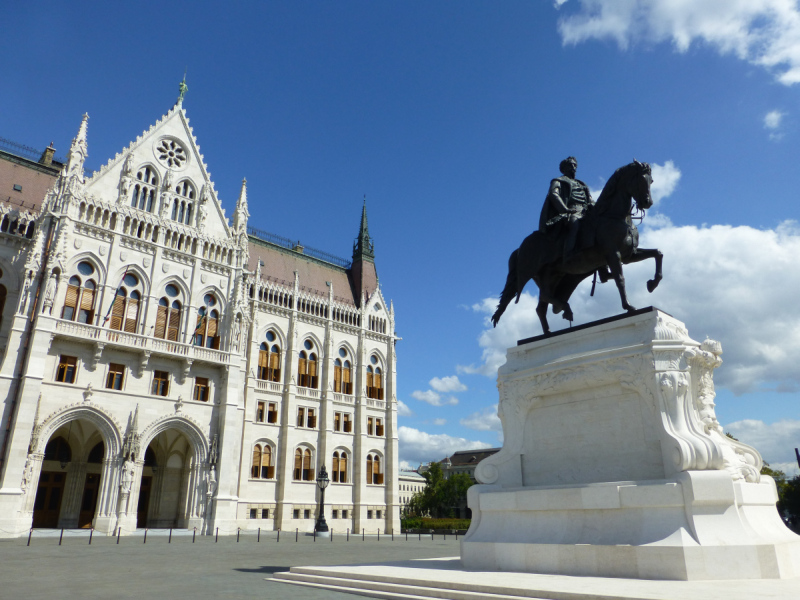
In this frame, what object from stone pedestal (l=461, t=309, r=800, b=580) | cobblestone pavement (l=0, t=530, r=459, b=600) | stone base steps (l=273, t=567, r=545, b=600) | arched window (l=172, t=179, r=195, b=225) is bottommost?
cobblestone pavement (l=0, t=530, r=459, b=600)

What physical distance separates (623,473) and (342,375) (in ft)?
141

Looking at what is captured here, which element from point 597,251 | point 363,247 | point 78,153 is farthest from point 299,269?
point 597,251

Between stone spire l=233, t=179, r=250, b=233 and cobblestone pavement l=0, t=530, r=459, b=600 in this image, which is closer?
cobblestone pavement l=0, t=530, r=459, b=600

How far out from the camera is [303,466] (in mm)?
46719

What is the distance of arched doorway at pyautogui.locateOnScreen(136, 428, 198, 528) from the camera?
119 ft

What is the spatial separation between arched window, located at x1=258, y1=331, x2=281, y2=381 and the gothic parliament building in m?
0.12

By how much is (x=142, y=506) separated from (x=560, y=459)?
35.1 metres

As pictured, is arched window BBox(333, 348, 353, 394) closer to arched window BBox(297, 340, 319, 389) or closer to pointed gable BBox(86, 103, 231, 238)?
arched window BBox(297, 340, 319, 389)

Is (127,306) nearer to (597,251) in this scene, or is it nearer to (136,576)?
(136,576)

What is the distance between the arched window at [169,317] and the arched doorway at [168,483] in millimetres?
6416

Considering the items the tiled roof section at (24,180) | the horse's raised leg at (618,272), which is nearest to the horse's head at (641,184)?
the horse's raised leg at (618,272)

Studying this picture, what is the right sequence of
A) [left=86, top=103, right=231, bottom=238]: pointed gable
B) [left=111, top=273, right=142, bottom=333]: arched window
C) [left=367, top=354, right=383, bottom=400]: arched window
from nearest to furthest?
[left=111, top=273, right=142, bottom=333]: arched window
[left=86, top=103, right=231, bottom=238]: pointed gable
[left=367, top=354, right=383, bottom=400]: arched window

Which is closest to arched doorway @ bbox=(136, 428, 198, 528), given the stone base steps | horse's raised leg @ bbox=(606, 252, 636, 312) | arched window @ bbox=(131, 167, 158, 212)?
arched window @ bbox=(131, 167, 158, 212)

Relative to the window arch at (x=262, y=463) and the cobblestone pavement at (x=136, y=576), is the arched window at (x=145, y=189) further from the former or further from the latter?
the cobblestone pavement at (x=136, y=576)
